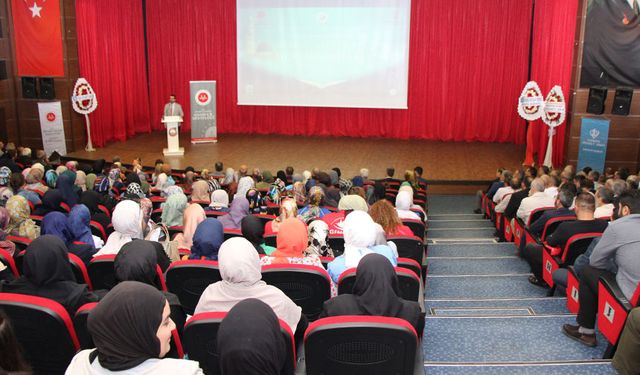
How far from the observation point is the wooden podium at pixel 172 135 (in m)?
12.5

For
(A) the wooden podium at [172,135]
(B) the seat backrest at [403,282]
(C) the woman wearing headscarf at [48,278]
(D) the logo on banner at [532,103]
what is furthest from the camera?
(A) the wooden podium at [172,135]

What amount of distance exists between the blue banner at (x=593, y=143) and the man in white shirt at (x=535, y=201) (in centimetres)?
417

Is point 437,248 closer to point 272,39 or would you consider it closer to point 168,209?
point 168,209

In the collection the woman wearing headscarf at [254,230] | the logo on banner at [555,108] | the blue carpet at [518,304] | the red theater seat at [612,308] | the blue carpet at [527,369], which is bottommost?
the blue carpet at [518,304]

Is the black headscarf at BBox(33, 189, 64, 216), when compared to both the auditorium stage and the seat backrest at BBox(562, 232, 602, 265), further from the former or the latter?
the auditorium stage

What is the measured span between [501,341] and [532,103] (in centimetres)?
839

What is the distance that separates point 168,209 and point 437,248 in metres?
2.85

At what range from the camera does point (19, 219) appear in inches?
192

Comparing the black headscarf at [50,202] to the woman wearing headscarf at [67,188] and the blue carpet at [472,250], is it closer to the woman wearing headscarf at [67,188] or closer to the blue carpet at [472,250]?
the woman wearing headscarf at [67,188]

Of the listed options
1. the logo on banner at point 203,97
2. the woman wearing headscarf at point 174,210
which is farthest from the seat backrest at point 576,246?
the logo on banner at point 203,97

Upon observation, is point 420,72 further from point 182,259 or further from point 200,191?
point 182,259

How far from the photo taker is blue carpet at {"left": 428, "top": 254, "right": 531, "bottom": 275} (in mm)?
5809

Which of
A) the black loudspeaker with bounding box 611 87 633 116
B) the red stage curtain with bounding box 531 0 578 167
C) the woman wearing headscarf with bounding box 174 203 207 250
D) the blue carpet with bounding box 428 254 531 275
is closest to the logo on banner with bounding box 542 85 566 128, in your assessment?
the red stage curtain with bounding box 531 0 578 167

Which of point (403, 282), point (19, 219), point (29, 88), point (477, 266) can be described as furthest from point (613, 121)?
point (29, 88)
